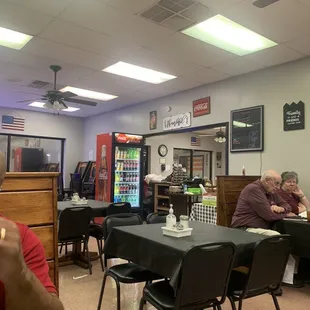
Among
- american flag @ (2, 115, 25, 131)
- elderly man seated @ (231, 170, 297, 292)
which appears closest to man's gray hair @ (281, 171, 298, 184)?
elderly man seated @ (231, 170, 297, 292)

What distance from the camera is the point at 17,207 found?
81.5 inches

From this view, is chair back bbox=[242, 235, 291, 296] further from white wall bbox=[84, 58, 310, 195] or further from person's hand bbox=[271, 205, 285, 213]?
white wall bbox=[84, 58, 310, 195]

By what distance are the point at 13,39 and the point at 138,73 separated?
2.22 metres

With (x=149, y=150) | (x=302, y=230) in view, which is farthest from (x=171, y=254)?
(x=149, y=150)

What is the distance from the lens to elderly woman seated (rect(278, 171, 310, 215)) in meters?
4.55

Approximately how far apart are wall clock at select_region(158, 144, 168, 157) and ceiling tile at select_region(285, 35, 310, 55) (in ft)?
17.2

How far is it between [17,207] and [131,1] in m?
2.46

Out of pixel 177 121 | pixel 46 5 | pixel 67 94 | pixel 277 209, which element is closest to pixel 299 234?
pixel 277 209

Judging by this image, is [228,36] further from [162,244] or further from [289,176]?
[162,244]

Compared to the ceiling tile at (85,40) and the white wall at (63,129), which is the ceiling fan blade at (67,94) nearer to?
the ceiling tile at (85,40)

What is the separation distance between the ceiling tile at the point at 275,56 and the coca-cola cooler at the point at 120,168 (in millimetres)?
3553

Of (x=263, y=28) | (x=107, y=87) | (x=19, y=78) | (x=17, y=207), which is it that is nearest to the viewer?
(x=17, y=207)

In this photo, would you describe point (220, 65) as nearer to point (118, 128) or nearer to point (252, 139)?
point (252, 139)

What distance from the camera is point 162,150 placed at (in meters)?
9.38
